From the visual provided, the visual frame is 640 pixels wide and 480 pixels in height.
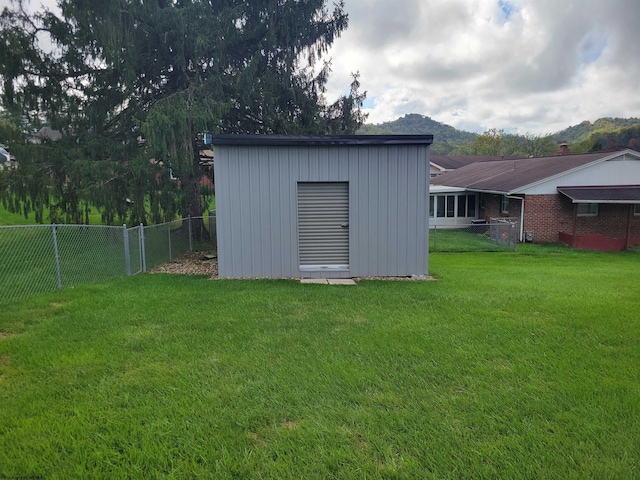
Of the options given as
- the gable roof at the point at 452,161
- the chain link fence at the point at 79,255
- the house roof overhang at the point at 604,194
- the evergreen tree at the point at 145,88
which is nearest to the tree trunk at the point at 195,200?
the evergreen tree at the point at 145,88

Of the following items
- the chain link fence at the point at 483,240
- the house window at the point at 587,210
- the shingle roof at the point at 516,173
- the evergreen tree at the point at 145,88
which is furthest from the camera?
the shingle roof at the point at 516,173

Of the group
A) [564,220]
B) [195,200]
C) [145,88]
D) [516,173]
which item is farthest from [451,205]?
[145,88]

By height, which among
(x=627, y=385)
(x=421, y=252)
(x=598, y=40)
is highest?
(x=598, y=40)

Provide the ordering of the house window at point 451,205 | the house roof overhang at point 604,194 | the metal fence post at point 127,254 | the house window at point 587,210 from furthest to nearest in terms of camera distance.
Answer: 1. the house window at point 451,205
2. the house window at point 587,210
3. the house roof overhang at point 604,194
4. the metal fence post at point 127,254

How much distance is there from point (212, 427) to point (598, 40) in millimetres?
18976

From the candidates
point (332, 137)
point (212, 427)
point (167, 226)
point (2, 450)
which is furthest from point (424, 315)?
point (167, 226)

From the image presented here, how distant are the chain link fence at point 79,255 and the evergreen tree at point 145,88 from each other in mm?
1132

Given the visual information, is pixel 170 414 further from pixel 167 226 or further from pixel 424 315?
pixel 167 226

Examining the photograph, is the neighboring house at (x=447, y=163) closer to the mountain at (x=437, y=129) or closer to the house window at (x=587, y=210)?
the house window at (x=587, y=210)

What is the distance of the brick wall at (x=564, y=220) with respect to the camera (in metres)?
17.0

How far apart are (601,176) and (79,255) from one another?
64.6 feet

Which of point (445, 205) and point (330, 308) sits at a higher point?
point (445, 205)

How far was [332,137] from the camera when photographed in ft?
25.1

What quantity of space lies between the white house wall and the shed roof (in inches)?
453
